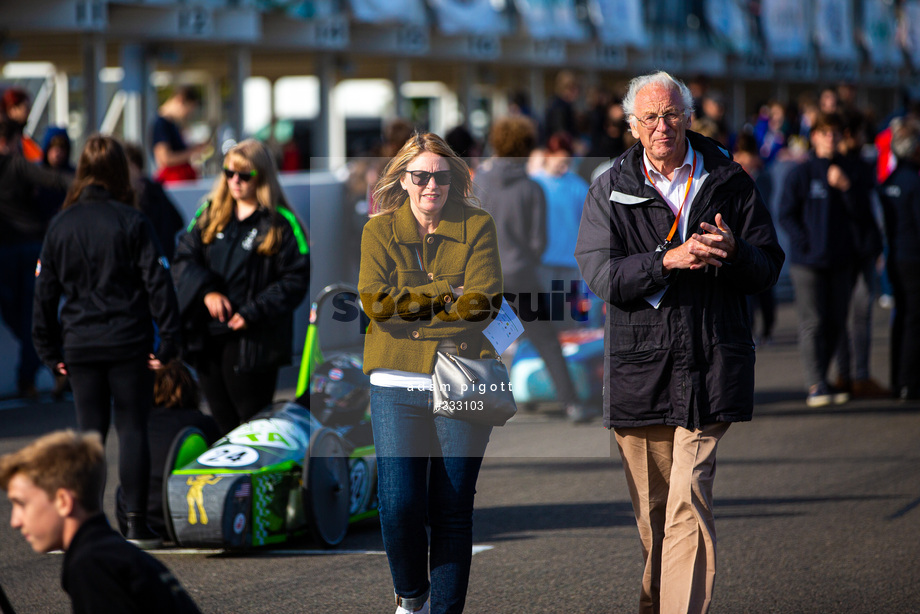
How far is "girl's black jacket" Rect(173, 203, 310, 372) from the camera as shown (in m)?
6.39

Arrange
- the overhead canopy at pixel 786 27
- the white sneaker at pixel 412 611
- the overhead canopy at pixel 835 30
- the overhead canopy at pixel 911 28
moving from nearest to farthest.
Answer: the white sneaker at pixel 412 611 < the overhead canopy at pixel 786 27 < the overhead canopy at pixel 835 30 < the overhead canopy at pixel 911 28

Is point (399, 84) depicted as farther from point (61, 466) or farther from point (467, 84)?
point (61, 466)

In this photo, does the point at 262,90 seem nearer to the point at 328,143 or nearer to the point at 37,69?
the point at 37,69

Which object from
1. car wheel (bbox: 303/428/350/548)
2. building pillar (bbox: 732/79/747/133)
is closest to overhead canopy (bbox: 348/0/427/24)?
car wheel (bbox: 303/428/350/548)

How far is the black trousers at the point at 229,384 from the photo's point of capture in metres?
Answer: 6.44

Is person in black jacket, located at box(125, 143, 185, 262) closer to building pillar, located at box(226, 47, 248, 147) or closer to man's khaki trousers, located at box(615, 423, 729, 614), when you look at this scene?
man's khaki trousers, located at box(615, 423, 729, 614)

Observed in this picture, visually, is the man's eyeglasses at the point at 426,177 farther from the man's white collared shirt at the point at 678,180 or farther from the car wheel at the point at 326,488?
the car wheel at the point at 326,488

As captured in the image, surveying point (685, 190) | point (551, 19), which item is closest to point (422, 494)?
point (685, 190)

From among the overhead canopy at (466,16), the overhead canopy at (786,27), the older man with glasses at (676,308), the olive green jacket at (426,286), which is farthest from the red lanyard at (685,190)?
the overhead canopy at (786,27)

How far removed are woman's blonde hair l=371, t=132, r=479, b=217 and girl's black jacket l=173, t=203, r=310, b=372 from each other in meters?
2.08

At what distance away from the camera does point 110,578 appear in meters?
2.93

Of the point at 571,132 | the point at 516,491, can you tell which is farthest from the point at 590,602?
the point at 571,132

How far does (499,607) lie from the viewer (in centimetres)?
513

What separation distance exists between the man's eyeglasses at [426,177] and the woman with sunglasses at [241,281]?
88.7 inches
